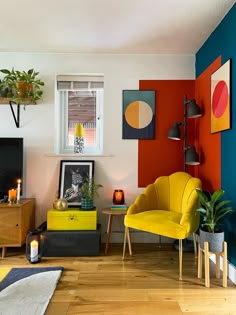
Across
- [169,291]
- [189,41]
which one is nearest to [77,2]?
[189,41]

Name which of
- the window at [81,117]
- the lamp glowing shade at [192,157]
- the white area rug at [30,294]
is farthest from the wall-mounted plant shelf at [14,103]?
the lamp glowing shade at [192,157]

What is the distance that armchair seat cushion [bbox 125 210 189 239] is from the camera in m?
2.18

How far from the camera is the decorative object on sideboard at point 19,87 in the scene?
9.58 feet

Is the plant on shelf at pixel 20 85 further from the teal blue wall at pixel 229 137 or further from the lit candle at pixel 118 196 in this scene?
the teal blue wall at pixel 229 137

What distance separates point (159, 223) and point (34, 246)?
1242 millimetres

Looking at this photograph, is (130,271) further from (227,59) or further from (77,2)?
(77,2)

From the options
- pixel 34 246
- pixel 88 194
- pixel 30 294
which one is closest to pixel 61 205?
pixel 88 194

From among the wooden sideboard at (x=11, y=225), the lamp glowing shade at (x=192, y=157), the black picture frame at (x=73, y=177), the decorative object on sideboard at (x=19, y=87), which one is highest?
the decorative object on sideboard at (x=19, y=87)

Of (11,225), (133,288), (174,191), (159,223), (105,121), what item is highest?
(105,121)

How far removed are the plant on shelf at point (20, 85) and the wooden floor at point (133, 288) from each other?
1748mm

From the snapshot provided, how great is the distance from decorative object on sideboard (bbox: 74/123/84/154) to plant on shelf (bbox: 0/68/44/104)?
2.01 ft

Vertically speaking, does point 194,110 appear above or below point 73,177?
above

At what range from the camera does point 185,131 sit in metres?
3.07

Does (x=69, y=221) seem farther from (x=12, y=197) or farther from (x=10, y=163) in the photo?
(x=10, y=163)
